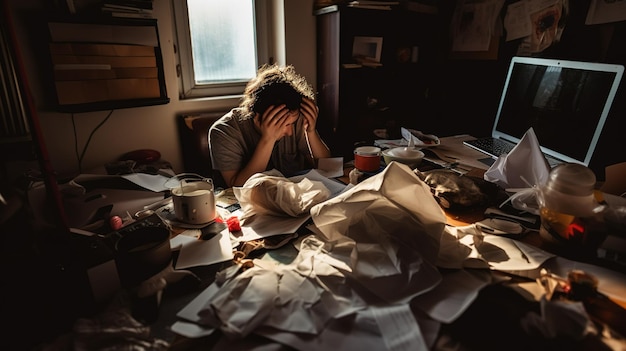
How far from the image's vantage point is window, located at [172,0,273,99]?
2313 mm

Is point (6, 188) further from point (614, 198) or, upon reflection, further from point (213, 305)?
point (614, 198)

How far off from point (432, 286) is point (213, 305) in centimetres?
42

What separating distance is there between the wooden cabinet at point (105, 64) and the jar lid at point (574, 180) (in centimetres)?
203

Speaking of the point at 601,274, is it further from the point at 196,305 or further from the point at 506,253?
the point at 196,305

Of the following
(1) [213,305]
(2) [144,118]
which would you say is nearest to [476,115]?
(2) [144,118]

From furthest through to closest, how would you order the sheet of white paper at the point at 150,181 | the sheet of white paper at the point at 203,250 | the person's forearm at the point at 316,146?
the person's forearm at the point at 316,146 < the sheet of white paper at the point at 150,181 < the sheet of white paper at the point at 203,250

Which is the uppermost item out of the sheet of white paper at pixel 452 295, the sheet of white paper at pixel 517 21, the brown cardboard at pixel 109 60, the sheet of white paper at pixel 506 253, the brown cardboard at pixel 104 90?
the sheet of white paper at pixel 517 21

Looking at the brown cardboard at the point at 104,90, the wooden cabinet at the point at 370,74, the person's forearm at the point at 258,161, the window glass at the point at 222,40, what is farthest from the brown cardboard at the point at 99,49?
the wooden cabinet at the point at 370,74

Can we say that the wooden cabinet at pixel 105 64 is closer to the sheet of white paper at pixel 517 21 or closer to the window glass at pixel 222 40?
the window glass at pixel 222 40

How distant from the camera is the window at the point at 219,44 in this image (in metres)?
2.31

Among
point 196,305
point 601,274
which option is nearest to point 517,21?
point 601,274

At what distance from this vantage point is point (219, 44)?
2496mm

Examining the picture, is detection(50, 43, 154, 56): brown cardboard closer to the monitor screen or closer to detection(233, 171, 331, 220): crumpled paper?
detection(233, 171, 331, 220): crumpled paper

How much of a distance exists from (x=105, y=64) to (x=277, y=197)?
150cm
